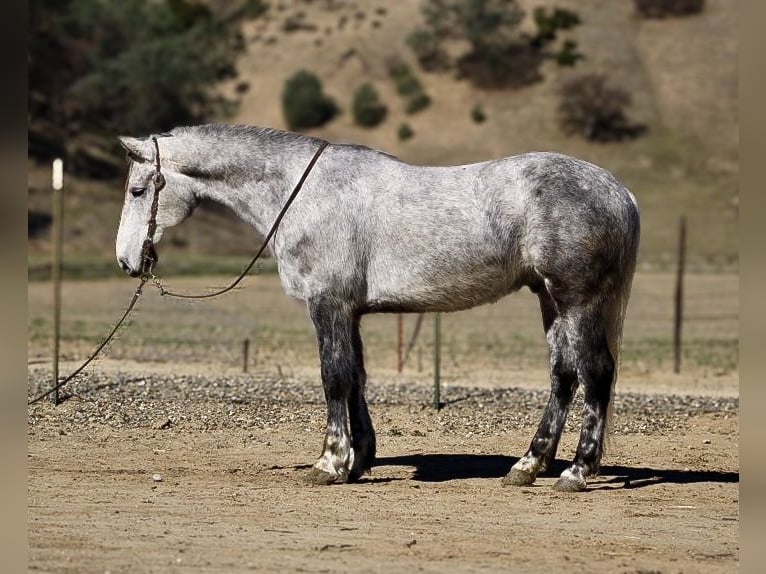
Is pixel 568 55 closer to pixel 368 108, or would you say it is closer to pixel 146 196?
pixel 368 108

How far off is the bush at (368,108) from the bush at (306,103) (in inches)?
77.0

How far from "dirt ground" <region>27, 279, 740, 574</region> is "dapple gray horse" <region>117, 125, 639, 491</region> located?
0.66 metres

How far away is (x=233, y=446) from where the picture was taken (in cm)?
1079

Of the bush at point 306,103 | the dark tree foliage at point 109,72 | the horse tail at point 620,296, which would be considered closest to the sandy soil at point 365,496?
the horse tail at point 620,296

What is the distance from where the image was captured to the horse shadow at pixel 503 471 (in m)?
9.45

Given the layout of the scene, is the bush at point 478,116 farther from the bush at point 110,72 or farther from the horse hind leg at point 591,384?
the horse hind leg at point 591,384

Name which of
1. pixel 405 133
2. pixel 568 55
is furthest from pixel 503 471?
pixel 568 55

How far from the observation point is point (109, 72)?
60344 mm

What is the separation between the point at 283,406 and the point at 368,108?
195ft

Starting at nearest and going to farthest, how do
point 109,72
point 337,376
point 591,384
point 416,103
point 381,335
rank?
point 591,384 → point 337,376 → point 381,335 → point 109,72 → point 416,103

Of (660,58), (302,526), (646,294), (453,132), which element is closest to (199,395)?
(302,526)

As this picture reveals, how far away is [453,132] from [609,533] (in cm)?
6122

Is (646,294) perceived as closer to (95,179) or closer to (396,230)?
(396,230)

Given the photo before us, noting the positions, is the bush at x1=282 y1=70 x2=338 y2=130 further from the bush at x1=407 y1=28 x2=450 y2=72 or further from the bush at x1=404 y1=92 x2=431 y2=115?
the bush at x1=407 y1=28 x2=450 y2=72
